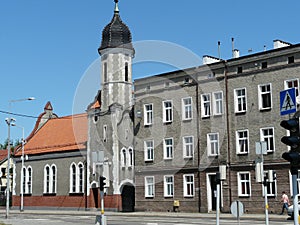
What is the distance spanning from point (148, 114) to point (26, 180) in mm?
22518

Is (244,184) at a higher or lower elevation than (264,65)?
lower

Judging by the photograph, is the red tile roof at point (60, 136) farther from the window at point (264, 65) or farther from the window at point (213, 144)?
the window at point (264, 65)

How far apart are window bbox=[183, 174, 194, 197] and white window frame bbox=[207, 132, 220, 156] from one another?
9.16 ft

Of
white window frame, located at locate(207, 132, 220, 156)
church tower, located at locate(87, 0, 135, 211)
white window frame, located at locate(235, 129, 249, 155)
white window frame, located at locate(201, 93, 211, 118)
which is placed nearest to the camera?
white window frame, located at locate(235, 129, 249, 155)

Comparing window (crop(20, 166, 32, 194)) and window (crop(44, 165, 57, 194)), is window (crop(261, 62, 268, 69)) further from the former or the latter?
window (crop(20, 166, 32, 194))

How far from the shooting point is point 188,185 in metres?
46.0

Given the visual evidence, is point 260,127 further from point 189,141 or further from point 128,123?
point 128,123

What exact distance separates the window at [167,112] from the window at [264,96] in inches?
363

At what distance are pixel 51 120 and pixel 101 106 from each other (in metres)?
17.1

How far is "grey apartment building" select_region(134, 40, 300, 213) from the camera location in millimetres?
40344

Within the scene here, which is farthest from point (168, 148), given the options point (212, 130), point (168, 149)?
point (212, 130)

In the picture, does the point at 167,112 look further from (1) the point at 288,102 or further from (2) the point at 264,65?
(1) the point at 288,102

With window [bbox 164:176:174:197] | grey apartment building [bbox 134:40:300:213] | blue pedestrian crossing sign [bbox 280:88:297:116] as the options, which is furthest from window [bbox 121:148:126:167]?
blue pedestrian crossing sign [bbox 280:88:297:116]

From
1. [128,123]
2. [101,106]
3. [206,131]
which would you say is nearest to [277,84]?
[206,131]
